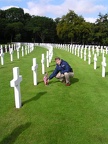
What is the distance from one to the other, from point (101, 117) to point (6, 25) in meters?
96.6

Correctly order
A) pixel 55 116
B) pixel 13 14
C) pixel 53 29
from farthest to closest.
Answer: pixel 13 14 < pixel 53 29 < pixel 55 116

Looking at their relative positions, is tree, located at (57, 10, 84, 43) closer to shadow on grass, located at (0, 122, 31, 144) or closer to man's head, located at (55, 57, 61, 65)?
man's head, located at (55, 57, 61, 65)

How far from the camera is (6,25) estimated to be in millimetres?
99625

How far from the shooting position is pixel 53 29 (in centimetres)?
10931

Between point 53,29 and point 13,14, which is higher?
point 13,14

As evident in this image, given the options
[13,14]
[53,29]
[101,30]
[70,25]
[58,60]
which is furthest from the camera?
[13,14]

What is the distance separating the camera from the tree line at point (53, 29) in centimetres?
7756

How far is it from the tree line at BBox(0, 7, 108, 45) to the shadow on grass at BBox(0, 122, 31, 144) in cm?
6963

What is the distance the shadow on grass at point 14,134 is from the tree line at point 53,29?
228 ft

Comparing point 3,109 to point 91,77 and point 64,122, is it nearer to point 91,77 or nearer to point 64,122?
point 64,122

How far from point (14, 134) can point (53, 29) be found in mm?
105318

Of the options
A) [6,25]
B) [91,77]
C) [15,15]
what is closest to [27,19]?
[15,15]

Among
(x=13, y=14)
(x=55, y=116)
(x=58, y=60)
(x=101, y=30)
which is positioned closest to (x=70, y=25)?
(x=101, y=30)

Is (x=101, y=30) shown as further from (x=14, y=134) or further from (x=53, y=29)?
(x=14, y=134)
